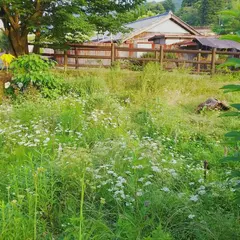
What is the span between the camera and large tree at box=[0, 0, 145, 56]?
1034 cm

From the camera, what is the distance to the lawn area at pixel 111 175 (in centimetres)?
223

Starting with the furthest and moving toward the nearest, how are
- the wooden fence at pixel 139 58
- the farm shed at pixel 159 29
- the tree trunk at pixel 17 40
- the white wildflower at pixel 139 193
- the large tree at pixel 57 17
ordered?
the farm shed at pixel 159 29
the wooden fence at pixel 139 58
the tree trunk at pixel 17 40
the large tree at pixel 57 17
the white wildflower at pixel 139 193

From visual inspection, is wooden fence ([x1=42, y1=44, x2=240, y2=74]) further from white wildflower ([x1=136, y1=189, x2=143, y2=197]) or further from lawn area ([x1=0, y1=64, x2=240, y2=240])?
white wildflower ([x1=136, y1=189, x2=143, y2=197])

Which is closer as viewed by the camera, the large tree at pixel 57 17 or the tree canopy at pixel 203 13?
the large tree at pixel 57 17

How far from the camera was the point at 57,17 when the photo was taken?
10703 mm

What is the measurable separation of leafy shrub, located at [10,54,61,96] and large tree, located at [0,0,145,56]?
3.73 m

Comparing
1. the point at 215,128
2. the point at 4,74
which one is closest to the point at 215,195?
the point at 215,128

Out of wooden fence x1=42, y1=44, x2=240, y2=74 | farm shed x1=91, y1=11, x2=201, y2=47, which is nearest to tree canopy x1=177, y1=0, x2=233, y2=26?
farm shed x1=91, y1=11, x2=201, y2=47

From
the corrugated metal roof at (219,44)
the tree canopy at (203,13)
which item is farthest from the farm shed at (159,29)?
the tree canopy at (203,13)

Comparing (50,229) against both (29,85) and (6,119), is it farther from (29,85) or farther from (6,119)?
(29,85)

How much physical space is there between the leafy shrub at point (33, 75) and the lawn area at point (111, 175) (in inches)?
12.4

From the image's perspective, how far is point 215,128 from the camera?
539cm

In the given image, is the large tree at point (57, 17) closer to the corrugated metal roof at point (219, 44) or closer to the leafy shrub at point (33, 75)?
the leafy shrub at point (33, 75)

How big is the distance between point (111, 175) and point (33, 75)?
14.4ft
